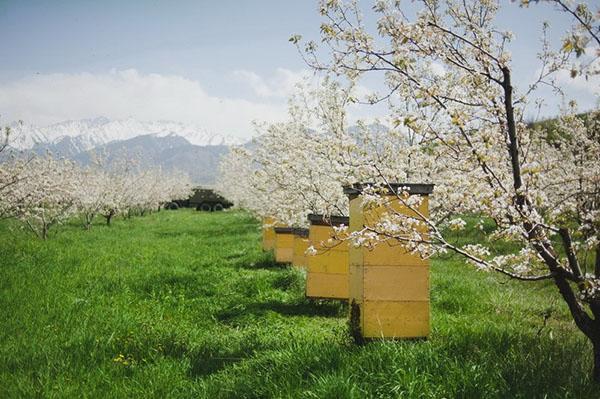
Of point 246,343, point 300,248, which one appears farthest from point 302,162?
point 246,343

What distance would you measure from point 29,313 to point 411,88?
6.62 metres

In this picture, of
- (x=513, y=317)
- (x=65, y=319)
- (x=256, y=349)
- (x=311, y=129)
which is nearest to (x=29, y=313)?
(x=65, y=319)

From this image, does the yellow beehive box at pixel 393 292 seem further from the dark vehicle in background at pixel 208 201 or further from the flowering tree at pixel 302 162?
the dark vehicle in background at pixel 208 201

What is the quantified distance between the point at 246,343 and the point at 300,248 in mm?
6606

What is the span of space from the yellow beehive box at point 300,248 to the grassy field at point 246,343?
35.9 inches

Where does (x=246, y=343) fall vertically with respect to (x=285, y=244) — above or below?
below

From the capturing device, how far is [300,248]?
44.1ft

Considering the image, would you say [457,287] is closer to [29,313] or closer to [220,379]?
[220,379]

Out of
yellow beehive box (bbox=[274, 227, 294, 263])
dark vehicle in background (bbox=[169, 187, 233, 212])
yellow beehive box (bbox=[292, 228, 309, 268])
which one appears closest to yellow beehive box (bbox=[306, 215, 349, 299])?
yellow beehive box (bbox=[292, 228, 309, 268])

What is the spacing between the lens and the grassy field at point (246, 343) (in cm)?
468

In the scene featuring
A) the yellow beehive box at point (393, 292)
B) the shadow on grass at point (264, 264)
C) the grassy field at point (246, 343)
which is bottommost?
the shadow on grass at point (264, 264)

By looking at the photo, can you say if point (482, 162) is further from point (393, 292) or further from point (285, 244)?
point (285, 244)

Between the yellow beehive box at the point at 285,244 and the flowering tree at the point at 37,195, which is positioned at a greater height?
the flowering tree at the point at 37,195

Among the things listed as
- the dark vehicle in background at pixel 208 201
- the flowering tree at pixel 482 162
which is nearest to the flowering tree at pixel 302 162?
the flowering tree at pixel 482 162
